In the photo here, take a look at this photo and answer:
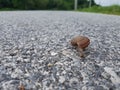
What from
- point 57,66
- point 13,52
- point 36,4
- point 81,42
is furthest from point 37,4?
point 57,66

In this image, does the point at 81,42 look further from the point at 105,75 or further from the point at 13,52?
the point at 13,52

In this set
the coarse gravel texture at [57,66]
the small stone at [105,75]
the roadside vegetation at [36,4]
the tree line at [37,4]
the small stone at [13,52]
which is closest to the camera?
the coarse gravel texture at [57,66]

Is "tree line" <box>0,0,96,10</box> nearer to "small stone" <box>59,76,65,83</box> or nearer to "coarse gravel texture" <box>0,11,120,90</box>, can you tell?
"coarse gravel texture" <box>0,11,120,90</box>

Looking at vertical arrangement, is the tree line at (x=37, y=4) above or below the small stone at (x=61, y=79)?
below

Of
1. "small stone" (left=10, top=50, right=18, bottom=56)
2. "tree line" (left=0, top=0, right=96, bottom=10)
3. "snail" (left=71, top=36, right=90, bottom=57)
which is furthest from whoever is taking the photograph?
"tree line" (left=0, top=0, right=96, bottom=10)

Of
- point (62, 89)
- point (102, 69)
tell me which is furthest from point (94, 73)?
point (62, 89)

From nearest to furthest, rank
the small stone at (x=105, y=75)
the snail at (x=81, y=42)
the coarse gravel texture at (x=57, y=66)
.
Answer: the coarse gravel texture at (x=57, y=66), the small stone at (x=105, y=75), the snail at (x=81, y=42)

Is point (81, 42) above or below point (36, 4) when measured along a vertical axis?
above

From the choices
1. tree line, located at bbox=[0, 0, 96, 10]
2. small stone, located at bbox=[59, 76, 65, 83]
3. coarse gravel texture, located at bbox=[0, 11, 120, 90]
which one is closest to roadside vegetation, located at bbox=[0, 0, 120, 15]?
tree line, located at bbox=[0, 0, 96, 10]

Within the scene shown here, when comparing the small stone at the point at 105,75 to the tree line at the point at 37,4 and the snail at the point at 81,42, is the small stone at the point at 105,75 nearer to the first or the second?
the snail at the point at 81,42

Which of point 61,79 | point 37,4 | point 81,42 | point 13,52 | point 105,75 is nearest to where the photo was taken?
point 61,79

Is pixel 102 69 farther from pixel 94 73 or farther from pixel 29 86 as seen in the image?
pixel 29 86

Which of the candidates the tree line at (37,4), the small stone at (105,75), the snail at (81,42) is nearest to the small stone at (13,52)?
the snail at (81,42)
